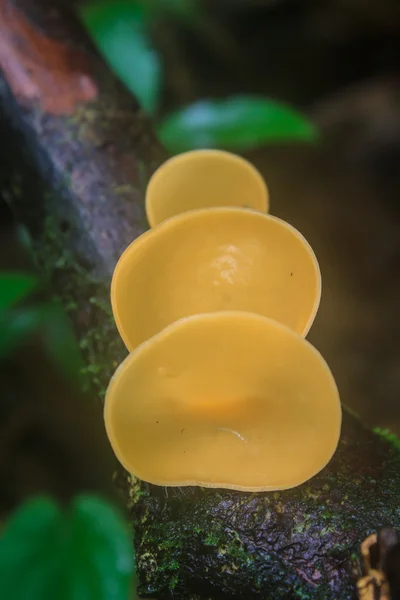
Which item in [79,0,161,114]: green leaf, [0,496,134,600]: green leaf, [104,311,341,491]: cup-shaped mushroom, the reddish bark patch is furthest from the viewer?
[79,0,161,114]: green leaf

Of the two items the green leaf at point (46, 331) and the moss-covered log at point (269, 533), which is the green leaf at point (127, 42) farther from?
the moss-covered log at point (269, 533)

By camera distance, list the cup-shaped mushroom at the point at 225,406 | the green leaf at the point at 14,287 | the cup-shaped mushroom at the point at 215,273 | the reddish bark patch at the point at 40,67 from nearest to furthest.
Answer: the cup-shaped mushroom at the point at 225,406
the cup-shaped mushroom at the point at 215,273
the reddish bark patch at the point at 40,67
the green leaf at the point at 14,287

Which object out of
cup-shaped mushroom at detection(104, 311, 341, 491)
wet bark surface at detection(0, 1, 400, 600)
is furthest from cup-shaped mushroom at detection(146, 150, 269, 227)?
cup-shaped mushroom at detection(104, 311, 341, 491)

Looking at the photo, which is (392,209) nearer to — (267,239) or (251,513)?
(267,239)

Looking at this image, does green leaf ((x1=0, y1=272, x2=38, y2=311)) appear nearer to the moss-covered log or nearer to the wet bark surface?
the wet bark surface

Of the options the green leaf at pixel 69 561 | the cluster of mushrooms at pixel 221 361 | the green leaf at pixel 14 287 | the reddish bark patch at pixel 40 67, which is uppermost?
the reddish bark patch at pixel 40 67

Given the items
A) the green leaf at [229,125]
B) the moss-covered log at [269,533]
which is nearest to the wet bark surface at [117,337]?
the moss-covered log at [269,533]
